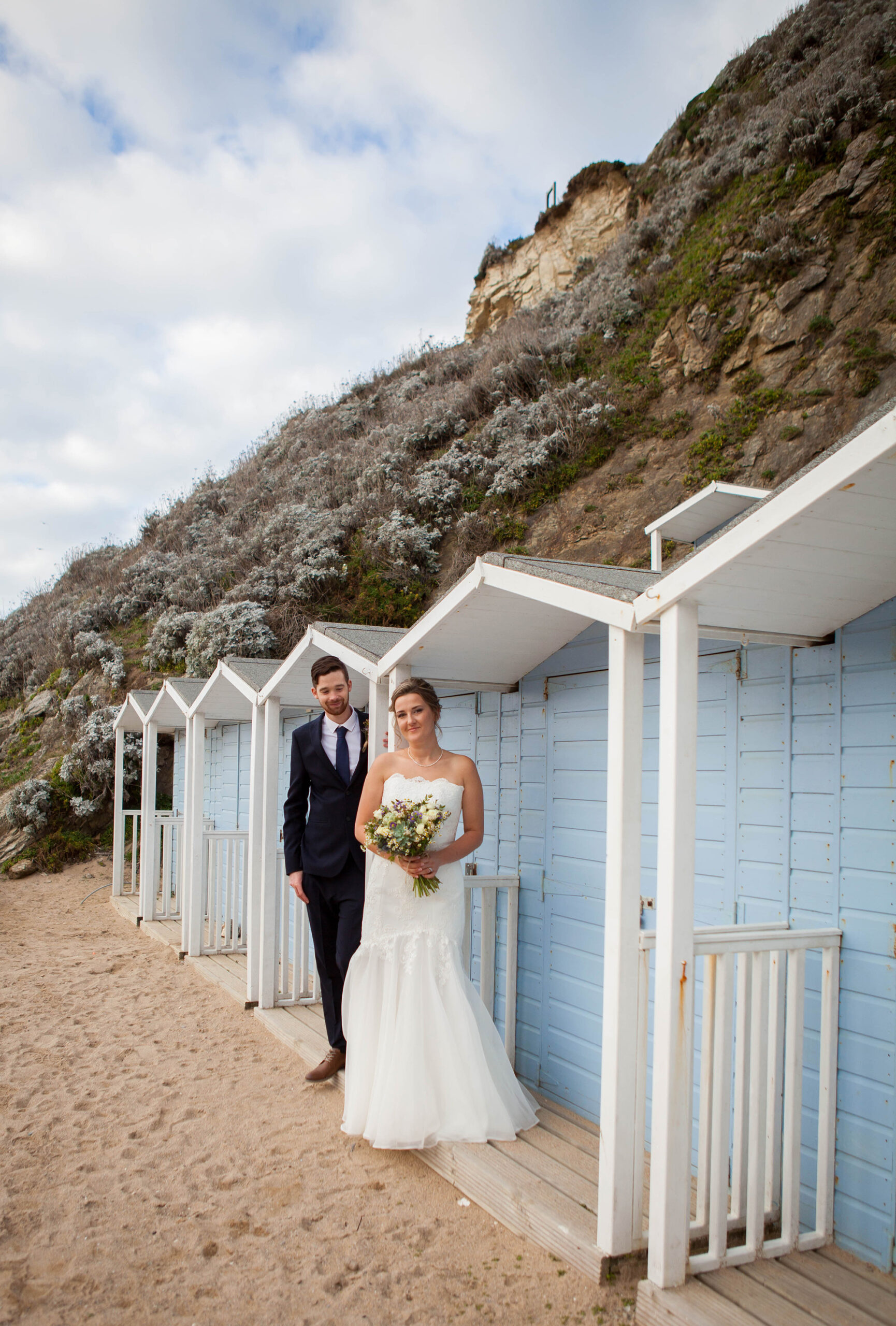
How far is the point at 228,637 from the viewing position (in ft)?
45.6

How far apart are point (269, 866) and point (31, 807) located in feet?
31.7

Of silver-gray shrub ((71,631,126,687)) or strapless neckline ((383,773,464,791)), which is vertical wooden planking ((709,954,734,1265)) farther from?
silver-gray shrub ((71,631,126,687))

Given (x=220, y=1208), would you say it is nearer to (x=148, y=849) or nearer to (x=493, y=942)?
(x=493, y=942)

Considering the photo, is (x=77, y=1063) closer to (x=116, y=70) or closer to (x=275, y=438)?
(x=116, y=70)

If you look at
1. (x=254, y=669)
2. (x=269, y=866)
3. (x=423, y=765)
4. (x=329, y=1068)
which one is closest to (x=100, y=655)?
(x=254, y=669)

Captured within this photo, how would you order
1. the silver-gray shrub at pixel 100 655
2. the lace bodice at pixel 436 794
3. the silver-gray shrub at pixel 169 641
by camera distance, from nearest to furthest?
the lace bodice at pixel 436 794 < the silver-gray shrub at pixel 169 641 < the silver-gray shrub at pixel 100 655

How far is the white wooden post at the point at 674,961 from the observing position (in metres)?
2.51

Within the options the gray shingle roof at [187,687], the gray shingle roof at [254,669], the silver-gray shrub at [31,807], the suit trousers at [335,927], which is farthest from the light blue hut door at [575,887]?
the silver-gray shrub at [31,807]

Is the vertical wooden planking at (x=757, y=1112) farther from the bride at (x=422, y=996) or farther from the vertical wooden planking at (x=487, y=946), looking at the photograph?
the vertical wooden planking at (x=487, y=946)

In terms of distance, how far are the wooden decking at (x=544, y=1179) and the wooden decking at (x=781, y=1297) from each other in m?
0.33

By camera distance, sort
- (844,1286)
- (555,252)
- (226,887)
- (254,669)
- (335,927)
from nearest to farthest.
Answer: (844,1286) → (335,927) → (254,669) → (226,887) → (555,252)

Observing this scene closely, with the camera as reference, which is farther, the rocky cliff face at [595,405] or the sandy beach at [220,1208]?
the rocky cliff face at [595,405]

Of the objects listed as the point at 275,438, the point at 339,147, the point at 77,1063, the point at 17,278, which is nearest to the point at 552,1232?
the point at 77,1063

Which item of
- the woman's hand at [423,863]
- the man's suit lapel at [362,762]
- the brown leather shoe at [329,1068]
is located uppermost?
the man's suit lapel at [362,762]
